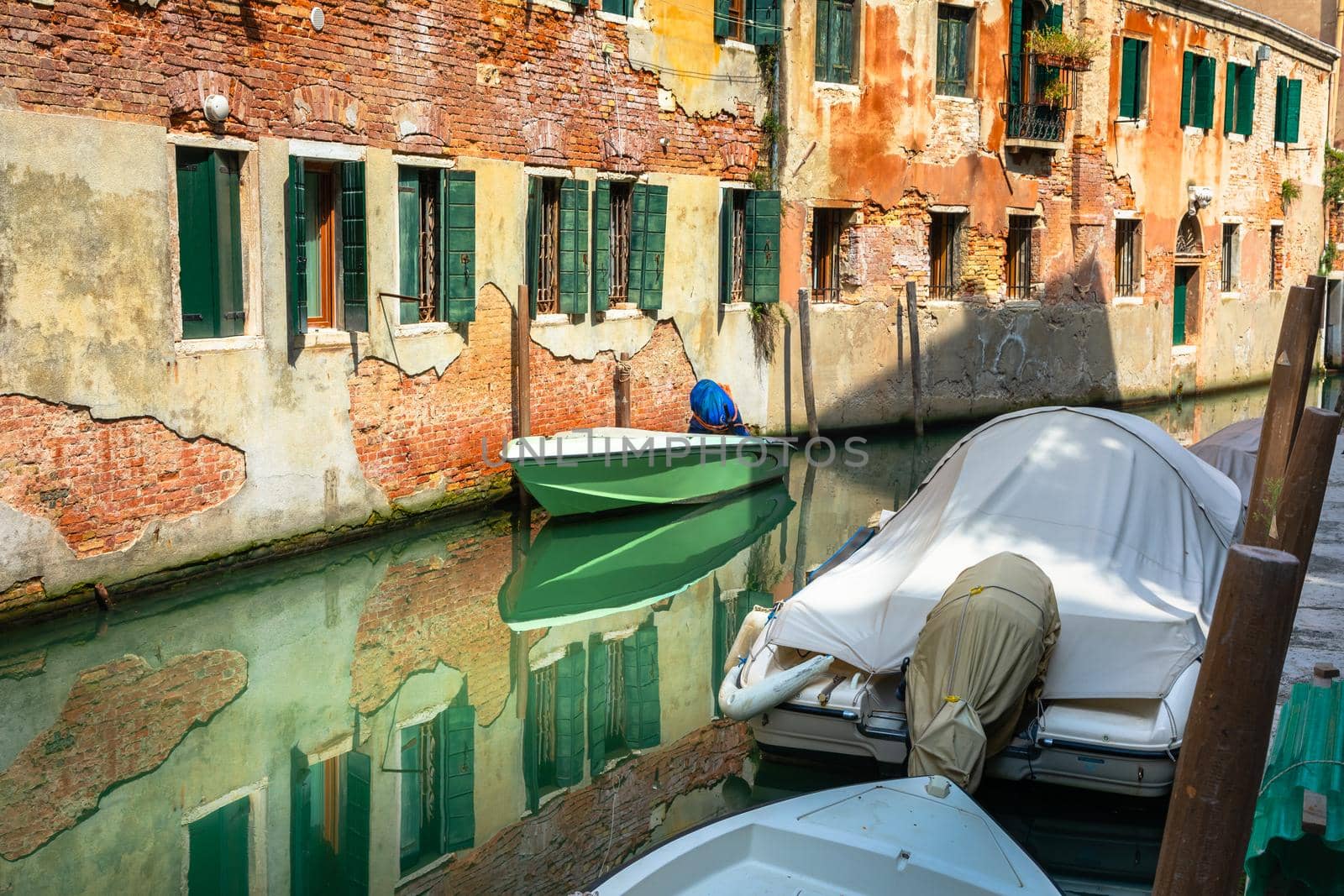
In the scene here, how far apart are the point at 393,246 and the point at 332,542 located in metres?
2.37

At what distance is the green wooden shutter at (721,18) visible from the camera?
15.0m

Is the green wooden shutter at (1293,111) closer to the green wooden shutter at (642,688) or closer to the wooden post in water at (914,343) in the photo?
the wooden post in water at (914,343)

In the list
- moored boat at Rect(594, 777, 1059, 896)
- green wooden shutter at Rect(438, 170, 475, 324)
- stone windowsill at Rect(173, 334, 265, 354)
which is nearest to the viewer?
moored boat at Rect(594, 777, 1059, 896)

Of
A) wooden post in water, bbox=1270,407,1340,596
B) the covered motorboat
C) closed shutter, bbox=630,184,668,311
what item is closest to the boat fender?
the covered motorboat

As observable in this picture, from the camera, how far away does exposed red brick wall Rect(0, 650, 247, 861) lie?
6168 millimetres

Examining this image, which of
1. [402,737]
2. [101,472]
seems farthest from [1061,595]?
[101,472]

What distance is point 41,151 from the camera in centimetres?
851

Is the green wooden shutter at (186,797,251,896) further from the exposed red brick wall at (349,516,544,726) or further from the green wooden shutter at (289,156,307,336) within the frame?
the green wooden shutter at (289,156,307,336)

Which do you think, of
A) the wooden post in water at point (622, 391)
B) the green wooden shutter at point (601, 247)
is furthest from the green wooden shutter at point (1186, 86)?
the wooden post in water at point (622, 391)

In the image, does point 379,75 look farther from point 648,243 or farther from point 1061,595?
point 1061,595

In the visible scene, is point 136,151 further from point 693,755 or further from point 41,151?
point 693,755

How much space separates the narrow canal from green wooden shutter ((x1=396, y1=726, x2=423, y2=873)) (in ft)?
0.05

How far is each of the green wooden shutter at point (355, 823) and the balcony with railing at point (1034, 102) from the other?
14.0 metres

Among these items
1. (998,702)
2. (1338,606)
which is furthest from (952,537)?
(1338,606)
